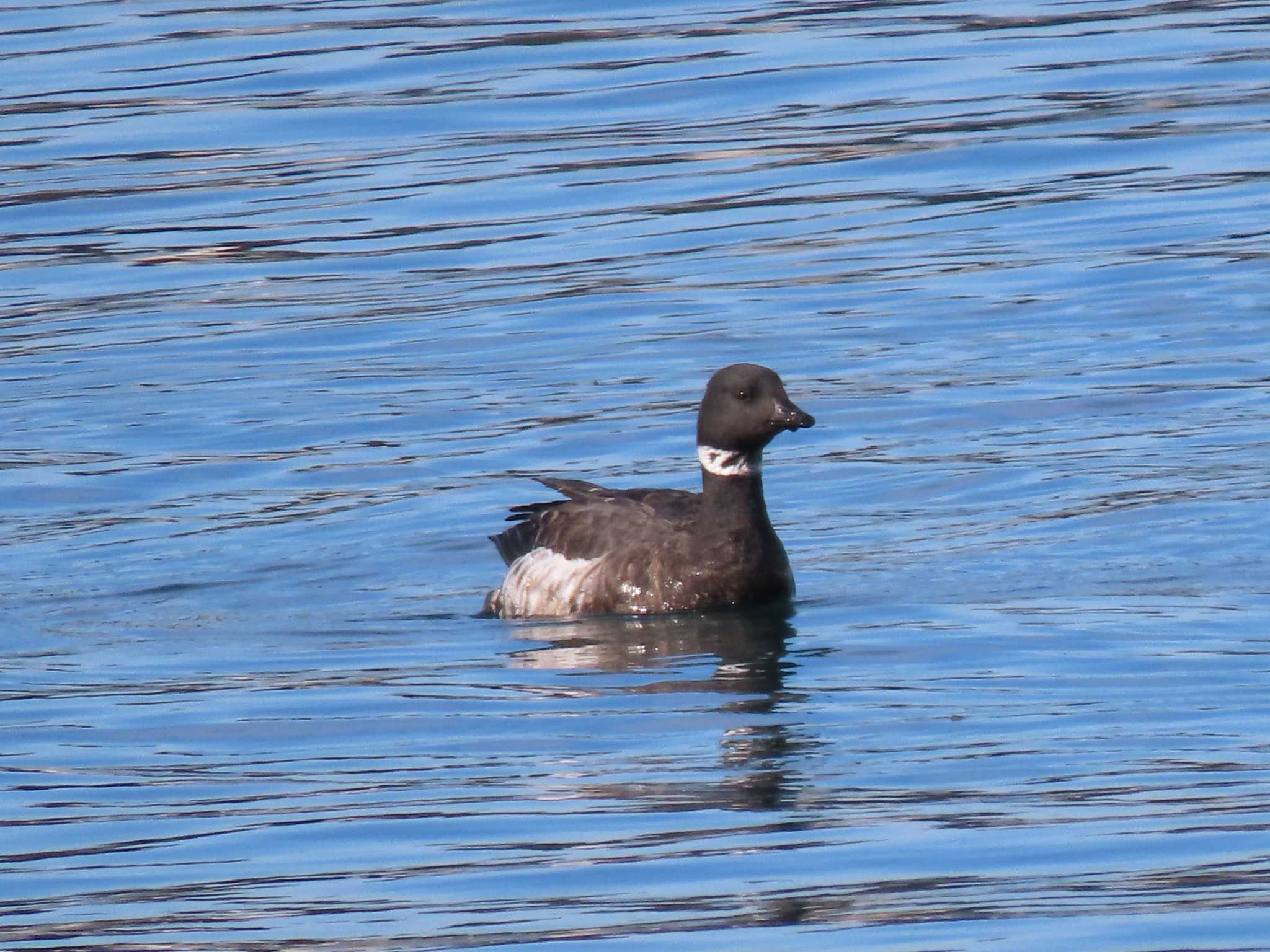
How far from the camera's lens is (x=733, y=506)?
13.2m

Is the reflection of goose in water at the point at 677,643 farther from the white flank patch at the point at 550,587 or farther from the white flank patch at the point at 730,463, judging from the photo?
the white flank patch at the point at 730,463

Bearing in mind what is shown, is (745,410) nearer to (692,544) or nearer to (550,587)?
(692,544)

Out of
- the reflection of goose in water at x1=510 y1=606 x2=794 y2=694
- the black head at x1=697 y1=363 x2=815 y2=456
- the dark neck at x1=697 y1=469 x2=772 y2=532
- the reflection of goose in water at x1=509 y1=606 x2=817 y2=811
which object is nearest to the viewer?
the reflection of goose in water at x1=509 y1=606 x2=817 y2=811

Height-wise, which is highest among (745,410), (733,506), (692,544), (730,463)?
(745,410)

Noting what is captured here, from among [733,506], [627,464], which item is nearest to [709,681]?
[733,506]

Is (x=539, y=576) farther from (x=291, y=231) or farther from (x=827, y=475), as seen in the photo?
(x=291, y=231)

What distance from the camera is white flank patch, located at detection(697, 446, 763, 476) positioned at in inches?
520

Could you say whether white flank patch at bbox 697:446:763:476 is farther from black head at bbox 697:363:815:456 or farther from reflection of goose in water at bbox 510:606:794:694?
reflection of goose in water at bbox 510:606:794:694

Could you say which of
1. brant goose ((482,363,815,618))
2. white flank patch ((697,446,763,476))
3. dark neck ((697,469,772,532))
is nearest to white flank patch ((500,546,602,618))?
brant goose ((482,363,815,618))

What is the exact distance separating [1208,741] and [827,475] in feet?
19.5

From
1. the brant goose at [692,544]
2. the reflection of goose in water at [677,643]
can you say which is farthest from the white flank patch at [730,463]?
the reflection of goose in water at [677,643]

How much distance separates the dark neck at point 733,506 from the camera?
1311cm

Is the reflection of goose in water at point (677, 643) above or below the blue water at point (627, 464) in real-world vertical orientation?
below

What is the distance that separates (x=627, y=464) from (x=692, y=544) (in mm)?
3069
